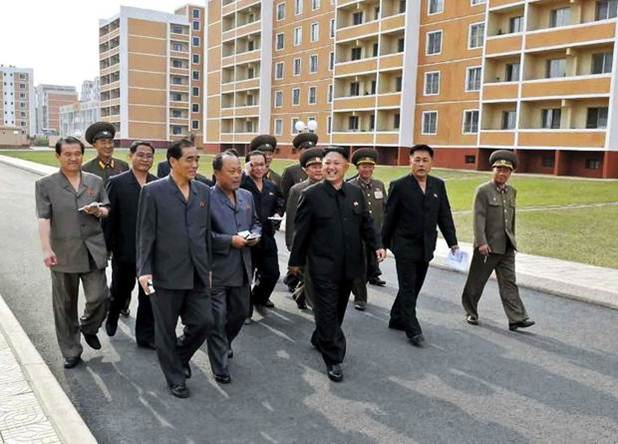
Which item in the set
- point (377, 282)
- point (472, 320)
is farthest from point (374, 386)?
point (377, 282)

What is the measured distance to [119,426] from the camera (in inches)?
174

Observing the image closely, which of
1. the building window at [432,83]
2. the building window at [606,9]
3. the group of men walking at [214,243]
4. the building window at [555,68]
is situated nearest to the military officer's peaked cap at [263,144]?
the group of men walking at [214,243]

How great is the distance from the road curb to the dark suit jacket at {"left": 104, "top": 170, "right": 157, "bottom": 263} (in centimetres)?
127

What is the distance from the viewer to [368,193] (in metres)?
8.89

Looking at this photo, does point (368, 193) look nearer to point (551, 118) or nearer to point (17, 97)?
point (551, 118)

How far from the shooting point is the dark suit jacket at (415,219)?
667 centimetres

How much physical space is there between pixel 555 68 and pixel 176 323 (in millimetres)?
35929

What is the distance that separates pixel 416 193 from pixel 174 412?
11.6 ft

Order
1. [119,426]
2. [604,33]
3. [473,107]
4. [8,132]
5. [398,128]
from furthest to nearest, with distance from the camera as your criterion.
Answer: [8,132] → [398,128] → [473,107] → [604,33] → [119,426]

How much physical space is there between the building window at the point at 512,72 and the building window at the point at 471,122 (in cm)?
294

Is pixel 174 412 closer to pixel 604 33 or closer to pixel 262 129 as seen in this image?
pixel 604 33

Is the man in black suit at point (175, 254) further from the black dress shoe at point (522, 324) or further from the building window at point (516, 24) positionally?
the building window at point (516, 24)

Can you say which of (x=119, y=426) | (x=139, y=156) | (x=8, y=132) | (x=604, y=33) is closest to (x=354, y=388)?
(x=119, y=426)

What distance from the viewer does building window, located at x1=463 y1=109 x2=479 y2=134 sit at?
40.4 m
